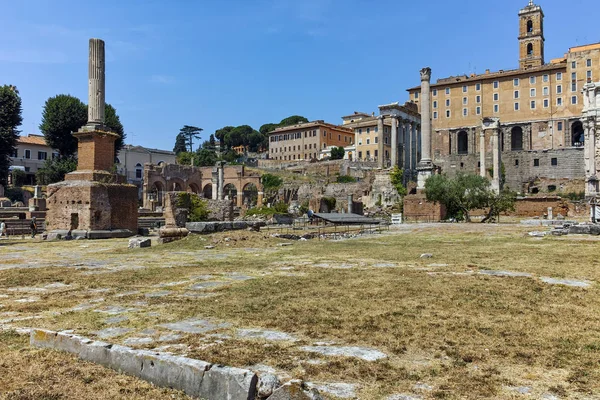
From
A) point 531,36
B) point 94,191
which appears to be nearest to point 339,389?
point 94,191

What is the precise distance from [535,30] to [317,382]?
9404 cm

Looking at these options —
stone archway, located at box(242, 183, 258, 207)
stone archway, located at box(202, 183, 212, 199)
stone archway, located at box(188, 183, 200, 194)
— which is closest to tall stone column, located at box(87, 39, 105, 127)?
stone archway, located at box(242, 183, 258, 207)

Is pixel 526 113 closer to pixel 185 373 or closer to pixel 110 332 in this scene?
pixel 110 332

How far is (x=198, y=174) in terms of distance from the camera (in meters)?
75.2

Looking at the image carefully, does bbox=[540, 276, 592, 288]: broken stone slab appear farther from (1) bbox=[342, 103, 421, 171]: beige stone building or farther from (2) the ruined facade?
(2) the ruined facade

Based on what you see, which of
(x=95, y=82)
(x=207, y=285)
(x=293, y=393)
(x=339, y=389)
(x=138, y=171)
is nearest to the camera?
(x=293, y=393)

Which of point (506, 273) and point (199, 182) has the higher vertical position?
point (199, 182)

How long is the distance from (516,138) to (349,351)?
266 ft

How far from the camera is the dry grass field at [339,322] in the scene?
3.67m

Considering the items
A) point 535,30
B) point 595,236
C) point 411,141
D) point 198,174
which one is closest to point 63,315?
point 595,236

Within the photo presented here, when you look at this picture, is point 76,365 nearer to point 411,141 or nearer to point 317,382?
point 317,382

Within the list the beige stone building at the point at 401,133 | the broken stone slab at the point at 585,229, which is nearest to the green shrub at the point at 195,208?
the broken stone slab at the point at 585,229

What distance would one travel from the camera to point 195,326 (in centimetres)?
525

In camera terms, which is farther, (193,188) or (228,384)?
(193,188)
